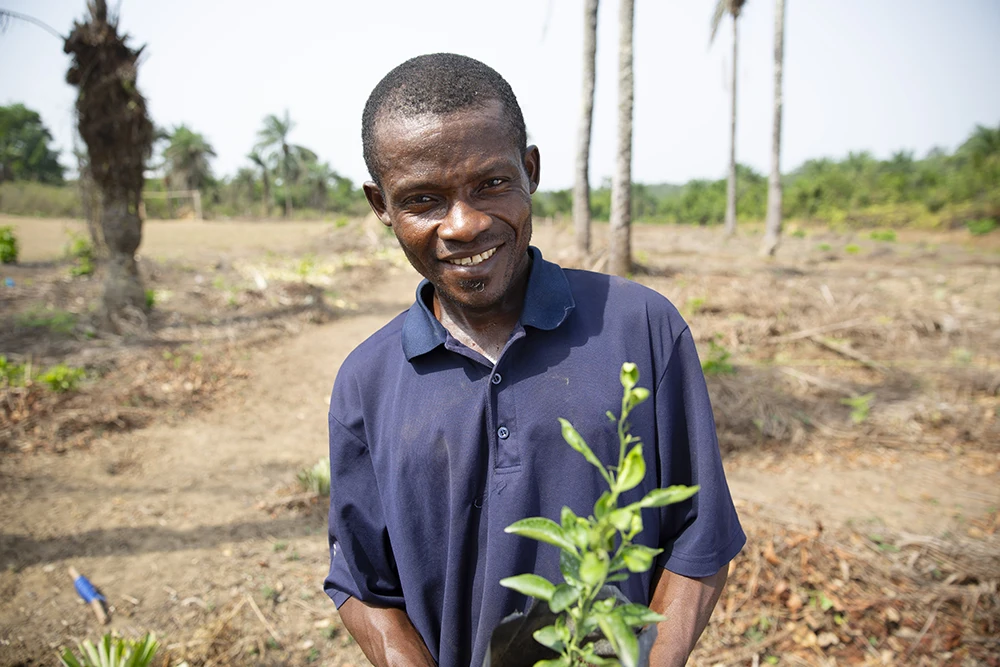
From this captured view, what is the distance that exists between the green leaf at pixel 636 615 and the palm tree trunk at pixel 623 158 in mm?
8921

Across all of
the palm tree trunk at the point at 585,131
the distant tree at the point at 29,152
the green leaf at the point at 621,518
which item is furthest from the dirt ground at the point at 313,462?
the distant tree at the point at 29,152

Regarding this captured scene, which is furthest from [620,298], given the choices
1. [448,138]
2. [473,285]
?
[448,138]

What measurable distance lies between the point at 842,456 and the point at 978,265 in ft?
41.4

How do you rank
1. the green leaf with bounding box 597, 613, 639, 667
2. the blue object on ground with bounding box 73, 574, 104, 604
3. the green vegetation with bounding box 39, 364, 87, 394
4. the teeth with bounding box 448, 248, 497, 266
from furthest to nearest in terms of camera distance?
the green vegetation with bounding box 39, 364, 87, 394
the blue object on ground with bounding box 73, 574, 104, 604
the teeth with bounding box 448, 248, 497, 266
the green leaf with bounding box 597, 613, 639, 667

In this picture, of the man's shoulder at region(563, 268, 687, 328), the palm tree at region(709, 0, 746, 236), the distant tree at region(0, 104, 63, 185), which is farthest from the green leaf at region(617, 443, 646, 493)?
the distant tree at region(0, 104, 63, 185)

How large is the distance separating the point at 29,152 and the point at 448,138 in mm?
48166

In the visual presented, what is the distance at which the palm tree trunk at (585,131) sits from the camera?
1002 cm

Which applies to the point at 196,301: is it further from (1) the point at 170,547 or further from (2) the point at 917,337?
(2) the point at 917,337

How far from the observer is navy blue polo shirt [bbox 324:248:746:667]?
113 cm

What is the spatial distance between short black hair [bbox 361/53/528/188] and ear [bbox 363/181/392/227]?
0.21 feet

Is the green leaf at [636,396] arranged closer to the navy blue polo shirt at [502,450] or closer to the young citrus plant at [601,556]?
the young citrus plant at [601,556]

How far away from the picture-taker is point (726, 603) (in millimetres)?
2967

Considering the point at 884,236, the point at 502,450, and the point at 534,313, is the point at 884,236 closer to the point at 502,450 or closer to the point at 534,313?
the point at 534,313

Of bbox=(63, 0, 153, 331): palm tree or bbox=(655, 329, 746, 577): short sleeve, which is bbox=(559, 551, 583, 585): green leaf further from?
bbox=(63, 0, 153, 331): palm tree
